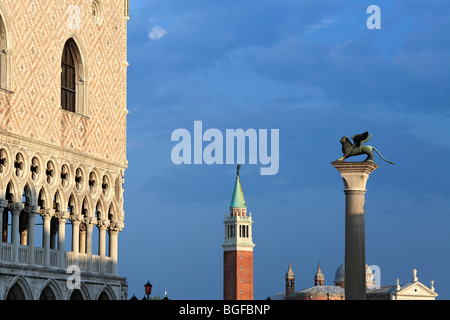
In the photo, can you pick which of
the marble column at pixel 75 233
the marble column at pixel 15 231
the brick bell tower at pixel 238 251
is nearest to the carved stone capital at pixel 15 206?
the marble column at pixel 15 231

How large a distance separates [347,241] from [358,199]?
1.06m

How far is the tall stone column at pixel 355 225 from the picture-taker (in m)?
25.6

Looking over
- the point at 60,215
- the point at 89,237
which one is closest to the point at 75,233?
the point at 89,237

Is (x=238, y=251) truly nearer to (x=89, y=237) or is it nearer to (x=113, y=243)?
(x=113, y=243)

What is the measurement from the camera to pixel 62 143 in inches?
1400

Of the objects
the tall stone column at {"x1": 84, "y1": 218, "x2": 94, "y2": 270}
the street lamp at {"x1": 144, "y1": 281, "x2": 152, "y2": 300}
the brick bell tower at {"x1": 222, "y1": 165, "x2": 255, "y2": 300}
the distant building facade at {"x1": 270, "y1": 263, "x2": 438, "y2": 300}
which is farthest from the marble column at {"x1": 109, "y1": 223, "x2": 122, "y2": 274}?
the distant building facade at {"x1": 270, "y1": 263, "x2": 438, "y2": 300}

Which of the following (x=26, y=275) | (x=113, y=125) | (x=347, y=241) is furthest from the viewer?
(x=113, y=125)

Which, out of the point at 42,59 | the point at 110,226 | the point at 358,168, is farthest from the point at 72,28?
the point at 358,168

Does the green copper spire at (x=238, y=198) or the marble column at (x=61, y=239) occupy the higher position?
the green copper spire at (x=238, y=198)

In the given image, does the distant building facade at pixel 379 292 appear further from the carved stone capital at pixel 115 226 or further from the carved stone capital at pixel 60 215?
the carved stone capital at pixel 60 215

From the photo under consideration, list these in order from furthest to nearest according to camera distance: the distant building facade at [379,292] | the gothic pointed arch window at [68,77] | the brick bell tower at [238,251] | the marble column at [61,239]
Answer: the distant building facade at [379,292] → the brick bell tower at [238,251] → the gothic pointed arch window at [68,77] → the marble column at [61,239]

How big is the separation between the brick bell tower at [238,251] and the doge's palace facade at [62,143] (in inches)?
3309

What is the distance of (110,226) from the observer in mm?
39188

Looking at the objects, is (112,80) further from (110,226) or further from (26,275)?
(26,275)
